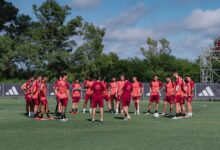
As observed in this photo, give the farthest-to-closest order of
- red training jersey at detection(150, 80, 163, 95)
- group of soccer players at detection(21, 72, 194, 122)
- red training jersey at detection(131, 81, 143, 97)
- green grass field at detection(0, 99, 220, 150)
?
red training jersey at detection(150, 80, 163, 95) < red training jersey at detection(131, 81, 143, 97) < group of soccer players at detection(21, 72, 194, 122) < green grass field at detection(0, 99, 220, 150)

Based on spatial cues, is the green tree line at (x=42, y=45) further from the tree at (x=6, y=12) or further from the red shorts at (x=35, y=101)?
the red shorts at (x=35, y=101)

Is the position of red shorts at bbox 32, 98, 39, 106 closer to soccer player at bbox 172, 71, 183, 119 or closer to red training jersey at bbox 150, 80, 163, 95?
red training jersey at bbox 150, 80, 163, 95

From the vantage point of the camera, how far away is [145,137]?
1516cm

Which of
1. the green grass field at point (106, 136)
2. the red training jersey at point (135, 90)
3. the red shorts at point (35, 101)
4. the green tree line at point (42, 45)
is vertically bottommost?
the green grass field at point (106, 136)

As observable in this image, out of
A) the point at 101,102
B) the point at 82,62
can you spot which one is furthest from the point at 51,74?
the point at 101,102

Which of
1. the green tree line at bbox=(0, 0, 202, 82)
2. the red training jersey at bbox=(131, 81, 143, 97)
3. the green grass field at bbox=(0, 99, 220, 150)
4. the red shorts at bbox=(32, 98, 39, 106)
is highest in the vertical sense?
the green tree line at bbox=(0, 0, 202, 82)

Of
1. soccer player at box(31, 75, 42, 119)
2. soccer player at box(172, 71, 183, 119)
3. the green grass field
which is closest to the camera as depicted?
the green grass field

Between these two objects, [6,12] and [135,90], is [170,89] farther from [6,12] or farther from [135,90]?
[6,12]

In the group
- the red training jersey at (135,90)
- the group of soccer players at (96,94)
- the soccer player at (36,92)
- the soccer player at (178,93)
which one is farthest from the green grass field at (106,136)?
the red training jersey at (135,90)

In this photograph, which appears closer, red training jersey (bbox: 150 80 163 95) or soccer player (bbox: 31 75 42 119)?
soccer player (bbox: 31 75 42 119)

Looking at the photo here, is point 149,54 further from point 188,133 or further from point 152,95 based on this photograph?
point 188,133

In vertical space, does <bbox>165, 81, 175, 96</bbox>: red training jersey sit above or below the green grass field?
above

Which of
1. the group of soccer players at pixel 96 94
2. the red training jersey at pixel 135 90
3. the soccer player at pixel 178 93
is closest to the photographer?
the group of soccer players at pixel 96 94

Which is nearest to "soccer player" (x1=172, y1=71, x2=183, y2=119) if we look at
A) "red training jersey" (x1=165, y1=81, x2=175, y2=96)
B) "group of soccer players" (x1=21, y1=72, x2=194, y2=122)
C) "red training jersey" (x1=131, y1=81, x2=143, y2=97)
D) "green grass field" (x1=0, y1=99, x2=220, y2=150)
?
"group of soccer players" (x1=21, y1=72, x2=194, y2=122)
